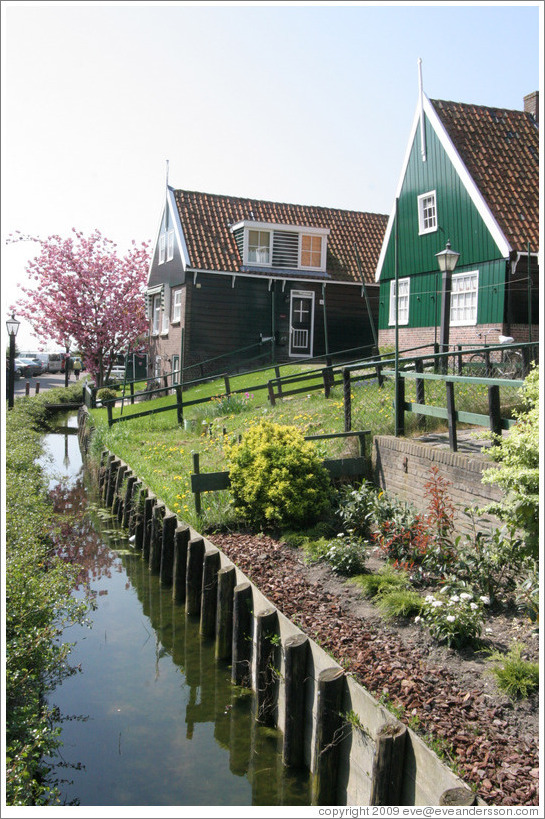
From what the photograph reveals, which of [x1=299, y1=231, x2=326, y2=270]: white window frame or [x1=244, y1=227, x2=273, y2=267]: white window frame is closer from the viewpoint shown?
[x1=244, y1=227, x2=273, y2=267]: white window frame

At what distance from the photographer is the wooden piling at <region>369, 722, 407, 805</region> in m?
4.36

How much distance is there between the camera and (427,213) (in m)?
21.4

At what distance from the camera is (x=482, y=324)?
741 inches

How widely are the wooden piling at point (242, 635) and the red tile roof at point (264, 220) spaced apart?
2059 centimetres

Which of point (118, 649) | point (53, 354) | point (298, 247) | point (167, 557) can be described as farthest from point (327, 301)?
point (53, 354)

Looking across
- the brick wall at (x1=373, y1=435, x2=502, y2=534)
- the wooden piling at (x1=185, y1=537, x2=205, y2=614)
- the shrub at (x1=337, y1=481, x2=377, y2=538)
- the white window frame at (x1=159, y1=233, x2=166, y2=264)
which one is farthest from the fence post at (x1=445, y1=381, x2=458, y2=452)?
the white window frame at (x1=159, y1=233, x2=166, y2=264)

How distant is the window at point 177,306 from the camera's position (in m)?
28.1

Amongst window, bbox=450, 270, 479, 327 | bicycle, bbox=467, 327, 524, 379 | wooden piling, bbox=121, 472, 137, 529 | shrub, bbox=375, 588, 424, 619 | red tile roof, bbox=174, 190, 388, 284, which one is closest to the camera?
shrub, bbox=375, 588, 424, 619

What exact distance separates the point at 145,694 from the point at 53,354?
61.6 m

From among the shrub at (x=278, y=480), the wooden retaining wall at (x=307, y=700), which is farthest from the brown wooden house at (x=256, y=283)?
the wooden retaining wall at (x=307, y=700)

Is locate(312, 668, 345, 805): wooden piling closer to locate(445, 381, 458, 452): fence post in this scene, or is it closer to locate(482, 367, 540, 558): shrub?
locate(482, 367, 540, 558): shrub

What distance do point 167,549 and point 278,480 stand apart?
2.22m

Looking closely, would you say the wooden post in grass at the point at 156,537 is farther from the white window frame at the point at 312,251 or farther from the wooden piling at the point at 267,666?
the white window frame at the point at 312,251

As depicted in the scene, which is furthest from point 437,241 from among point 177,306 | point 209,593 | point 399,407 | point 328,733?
point 328,733
